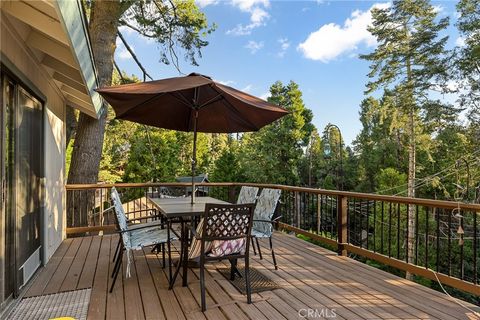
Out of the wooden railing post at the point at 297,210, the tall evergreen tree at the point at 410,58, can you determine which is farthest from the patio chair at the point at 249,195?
the tall evergreen tree at the point at 410,58

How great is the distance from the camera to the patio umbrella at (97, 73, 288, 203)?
299 cm

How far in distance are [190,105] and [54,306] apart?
2.36 m

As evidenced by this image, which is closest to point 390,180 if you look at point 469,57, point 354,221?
point 469,57

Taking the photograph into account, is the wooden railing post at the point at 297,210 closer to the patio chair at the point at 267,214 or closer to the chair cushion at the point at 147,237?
the patio chair at the point at 267,214

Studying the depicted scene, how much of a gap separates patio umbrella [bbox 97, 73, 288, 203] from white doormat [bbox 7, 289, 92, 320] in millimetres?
1607

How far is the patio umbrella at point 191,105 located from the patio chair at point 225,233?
1082 millimetres

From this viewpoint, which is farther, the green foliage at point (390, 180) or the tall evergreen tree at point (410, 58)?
the green foliage at point (390, 180)

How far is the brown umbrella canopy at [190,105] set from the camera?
2982mm

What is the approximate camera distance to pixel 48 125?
4035 mm

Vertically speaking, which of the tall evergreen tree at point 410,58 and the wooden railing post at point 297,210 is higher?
the tall evergreen tree at point 410,58

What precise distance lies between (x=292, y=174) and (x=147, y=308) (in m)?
20.8

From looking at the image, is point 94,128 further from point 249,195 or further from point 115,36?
point 249,195

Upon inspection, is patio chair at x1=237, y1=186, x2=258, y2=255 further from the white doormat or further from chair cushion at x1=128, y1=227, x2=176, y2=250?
the white doormat

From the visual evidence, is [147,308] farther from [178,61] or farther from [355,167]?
[355,167]
